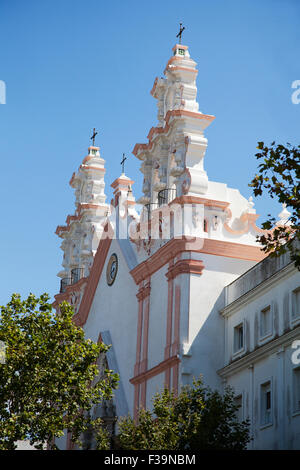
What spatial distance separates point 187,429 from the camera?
34.4m

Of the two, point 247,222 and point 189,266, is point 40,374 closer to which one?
point 189,266

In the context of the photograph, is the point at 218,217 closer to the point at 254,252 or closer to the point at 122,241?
the point at 254,252

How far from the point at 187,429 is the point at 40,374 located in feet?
20.5

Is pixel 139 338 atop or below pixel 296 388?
atop

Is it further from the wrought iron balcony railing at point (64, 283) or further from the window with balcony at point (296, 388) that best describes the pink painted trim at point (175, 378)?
the wrought iron balcony railing at point (64, 283)

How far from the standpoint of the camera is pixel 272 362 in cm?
3725

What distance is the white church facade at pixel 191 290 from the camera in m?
37.2

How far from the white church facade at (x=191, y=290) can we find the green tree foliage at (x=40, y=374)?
5231 millimetres

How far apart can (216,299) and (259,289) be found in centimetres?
415

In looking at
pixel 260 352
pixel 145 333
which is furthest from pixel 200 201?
pixel 260 352

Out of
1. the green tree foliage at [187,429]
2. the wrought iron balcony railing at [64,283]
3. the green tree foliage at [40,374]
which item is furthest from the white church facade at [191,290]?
the wrought iron balcony railing at [64,283]

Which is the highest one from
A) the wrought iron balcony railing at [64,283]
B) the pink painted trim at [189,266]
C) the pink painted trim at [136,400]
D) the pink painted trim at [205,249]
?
the wrought iron balcony railing at [64,283]

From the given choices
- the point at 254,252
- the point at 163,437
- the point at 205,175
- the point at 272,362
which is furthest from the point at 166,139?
the point at 163,437

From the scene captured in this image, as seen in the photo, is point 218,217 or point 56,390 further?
point 218,217
